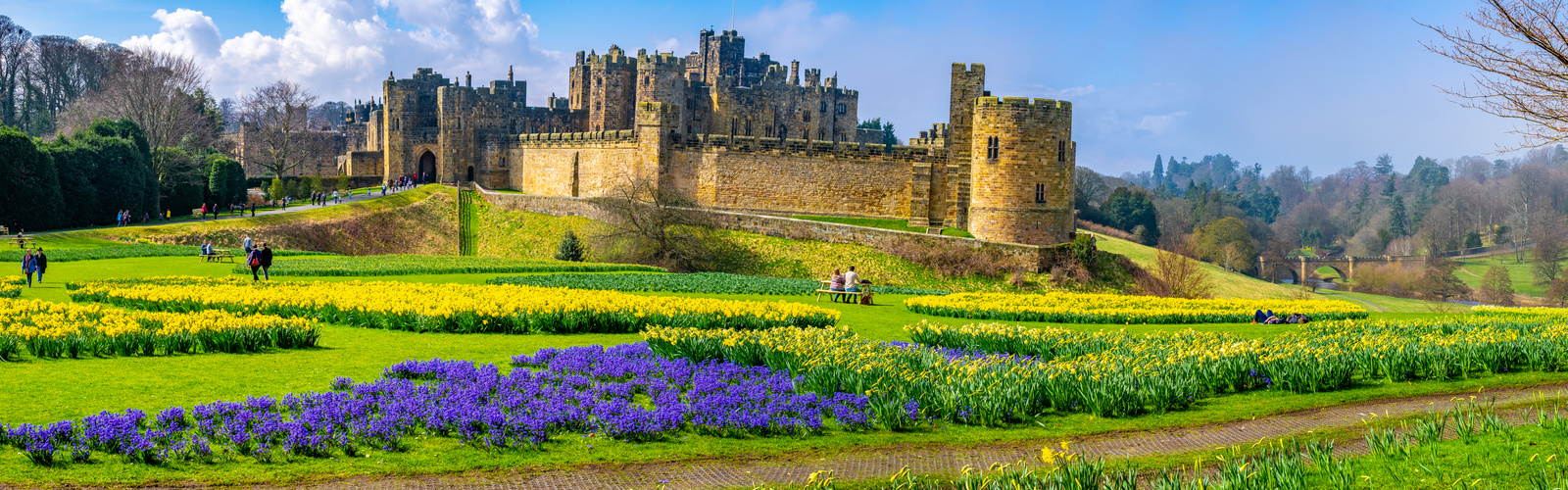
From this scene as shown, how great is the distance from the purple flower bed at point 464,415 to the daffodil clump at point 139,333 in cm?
328

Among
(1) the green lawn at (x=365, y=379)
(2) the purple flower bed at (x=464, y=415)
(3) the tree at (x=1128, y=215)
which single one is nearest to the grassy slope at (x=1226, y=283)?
(3) the tree at (x=1128, y=215)

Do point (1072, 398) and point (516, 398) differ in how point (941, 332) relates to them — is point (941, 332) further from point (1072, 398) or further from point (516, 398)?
point (516, 398)

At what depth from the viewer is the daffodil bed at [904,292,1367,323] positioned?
21094mm

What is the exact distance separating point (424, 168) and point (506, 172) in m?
6.62

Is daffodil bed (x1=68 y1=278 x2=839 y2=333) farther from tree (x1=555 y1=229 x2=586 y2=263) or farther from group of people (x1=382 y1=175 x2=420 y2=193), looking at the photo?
group of people (x1=382 y1=175 x2=420 y2=193)

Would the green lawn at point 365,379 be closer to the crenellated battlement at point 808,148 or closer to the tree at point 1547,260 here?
the crenellated battlement at point 808,148

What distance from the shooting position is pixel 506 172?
213 ft

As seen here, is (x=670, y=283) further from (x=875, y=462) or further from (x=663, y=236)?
(x=875, y=462)

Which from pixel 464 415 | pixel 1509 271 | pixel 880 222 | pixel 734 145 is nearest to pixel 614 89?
pixel 734 145

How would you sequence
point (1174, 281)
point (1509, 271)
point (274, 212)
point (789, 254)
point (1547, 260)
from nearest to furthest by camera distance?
point (789, 254) → point (1174, 281) → point (274, 212) → point (1547, 260) → point (1509, 271)

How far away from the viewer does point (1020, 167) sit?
38688 millimetres

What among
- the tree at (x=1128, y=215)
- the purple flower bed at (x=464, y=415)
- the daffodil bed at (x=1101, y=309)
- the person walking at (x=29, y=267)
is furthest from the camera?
the tree at (x=1128, y=215)

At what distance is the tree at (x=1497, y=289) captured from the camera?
6819 centimetres

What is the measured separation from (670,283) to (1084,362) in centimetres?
1553
